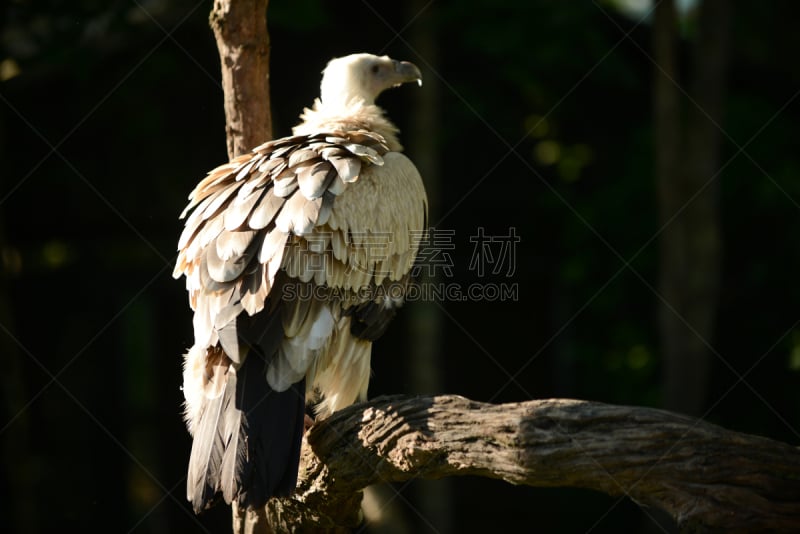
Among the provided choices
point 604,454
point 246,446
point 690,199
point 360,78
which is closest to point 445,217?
point 690,199

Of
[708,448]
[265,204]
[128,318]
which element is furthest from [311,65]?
[708,448]

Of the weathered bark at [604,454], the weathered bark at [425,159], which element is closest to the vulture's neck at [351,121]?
the weathered bark at [604,454]

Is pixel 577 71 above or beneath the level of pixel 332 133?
above

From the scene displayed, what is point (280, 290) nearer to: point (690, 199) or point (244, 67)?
point (244, 67)

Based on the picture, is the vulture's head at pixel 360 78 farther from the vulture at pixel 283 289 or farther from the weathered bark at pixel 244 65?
the weathered bark at pixel 244 65

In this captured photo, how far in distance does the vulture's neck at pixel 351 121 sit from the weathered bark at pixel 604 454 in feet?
6.13

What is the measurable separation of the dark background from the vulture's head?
1411mm

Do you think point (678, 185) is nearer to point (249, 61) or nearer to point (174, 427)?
point (249, 61)

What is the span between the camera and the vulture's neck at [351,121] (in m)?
4.45

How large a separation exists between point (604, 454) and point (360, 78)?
2.93 meters

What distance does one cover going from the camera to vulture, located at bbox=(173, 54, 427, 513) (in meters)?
3.04

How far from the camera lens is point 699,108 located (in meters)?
5.98

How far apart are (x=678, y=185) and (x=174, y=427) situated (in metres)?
5.47

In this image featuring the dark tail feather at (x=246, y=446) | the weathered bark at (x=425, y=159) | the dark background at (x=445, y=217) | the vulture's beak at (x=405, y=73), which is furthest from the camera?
the weathered bark at (x=425, y=159)
